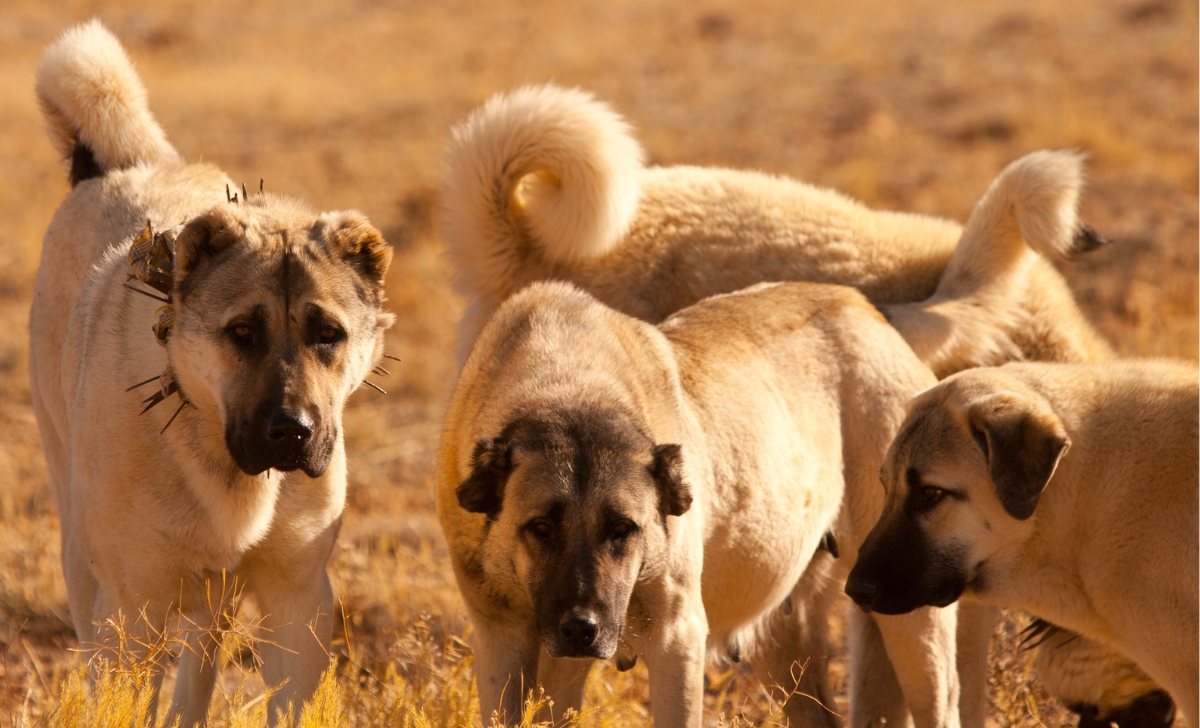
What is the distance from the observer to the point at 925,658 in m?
4.71

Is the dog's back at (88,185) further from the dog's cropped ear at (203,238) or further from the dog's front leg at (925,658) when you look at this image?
the dog's front leg at (925,658)

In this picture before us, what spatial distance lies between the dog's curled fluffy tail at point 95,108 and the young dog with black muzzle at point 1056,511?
336 cm

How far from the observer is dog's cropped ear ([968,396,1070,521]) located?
397 centimetres

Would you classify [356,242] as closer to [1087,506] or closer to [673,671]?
[673,671]

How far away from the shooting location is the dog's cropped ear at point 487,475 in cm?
353

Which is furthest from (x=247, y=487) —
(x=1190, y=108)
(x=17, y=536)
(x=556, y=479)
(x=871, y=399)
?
(x=1190, y=108)

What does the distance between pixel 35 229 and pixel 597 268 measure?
1033 centimetres

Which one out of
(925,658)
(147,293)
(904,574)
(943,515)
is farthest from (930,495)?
(147,293)

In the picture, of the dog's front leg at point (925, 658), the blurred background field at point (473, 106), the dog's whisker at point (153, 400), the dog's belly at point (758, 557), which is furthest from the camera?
the blurred background field at point (473, 106)

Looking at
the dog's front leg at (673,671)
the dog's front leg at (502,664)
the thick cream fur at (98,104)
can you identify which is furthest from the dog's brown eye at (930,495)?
the thick cream fur at (98,104)

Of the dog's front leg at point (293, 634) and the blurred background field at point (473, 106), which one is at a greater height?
the dog's front leg at point (293, 634)

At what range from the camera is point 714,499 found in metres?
4.14

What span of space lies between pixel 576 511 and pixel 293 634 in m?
1.22

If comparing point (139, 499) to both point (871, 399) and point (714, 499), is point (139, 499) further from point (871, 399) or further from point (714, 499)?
point (871, 399)
